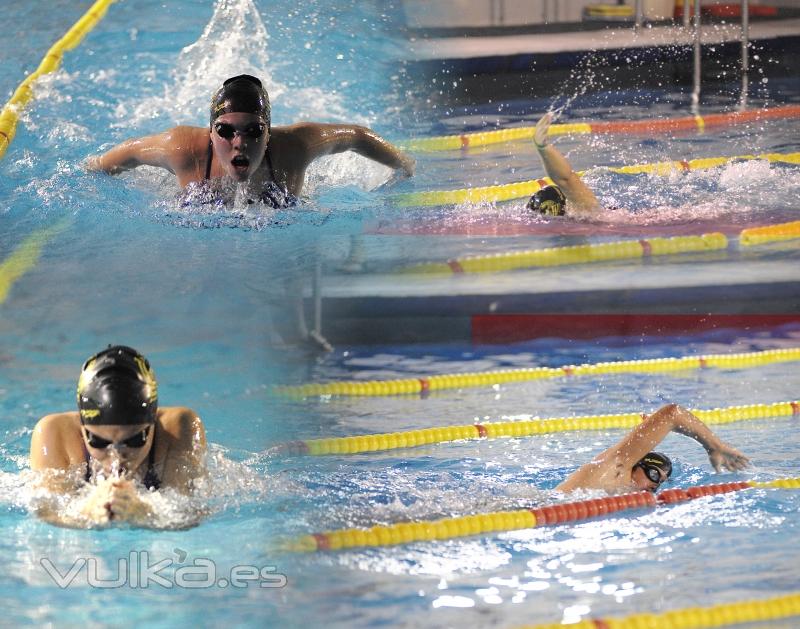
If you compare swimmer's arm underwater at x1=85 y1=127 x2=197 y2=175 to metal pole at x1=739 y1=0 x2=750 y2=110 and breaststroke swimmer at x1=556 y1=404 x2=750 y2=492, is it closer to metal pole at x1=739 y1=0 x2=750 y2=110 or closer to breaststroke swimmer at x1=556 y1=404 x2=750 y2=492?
breaststroke swimmer at x1=556 y1=404 x2=750 y2=492

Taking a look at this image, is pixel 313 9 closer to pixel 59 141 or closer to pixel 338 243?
pixel 59 141

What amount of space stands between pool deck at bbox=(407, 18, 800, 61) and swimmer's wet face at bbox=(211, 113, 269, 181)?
4.33 meters

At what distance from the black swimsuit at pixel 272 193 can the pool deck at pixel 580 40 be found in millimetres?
4087

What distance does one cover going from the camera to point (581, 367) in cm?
504

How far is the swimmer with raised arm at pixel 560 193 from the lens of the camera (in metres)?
5.63

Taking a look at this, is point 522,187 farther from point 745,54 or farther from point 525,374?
point 745,54

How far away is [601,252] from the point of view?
559 cm

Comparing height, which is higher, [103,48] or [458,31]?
[458,31]

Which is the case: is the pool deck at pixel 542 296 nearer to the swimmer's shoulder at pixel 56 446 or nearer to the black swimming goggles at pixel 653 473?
the black swimming goggles at pixel 653 473

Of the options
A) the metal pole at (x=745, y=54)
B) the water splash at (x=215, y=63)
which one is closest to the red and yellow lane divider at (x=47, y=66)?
the water splash at (x=215, y=63)

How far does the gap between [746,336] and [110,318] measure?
2.84 meters

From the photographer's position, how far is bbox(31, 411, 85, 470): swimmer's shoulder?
324 centimetres

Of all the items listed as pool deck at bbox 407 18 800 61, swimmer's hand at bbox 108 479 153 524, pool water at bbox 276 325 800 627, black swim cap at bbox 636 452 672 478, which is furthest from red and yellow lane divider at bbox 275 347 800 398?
pool deck at bbox 407 18 800 61

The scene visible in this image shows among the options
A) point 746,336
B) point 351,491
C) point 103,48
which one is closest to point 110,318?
point 351,491
